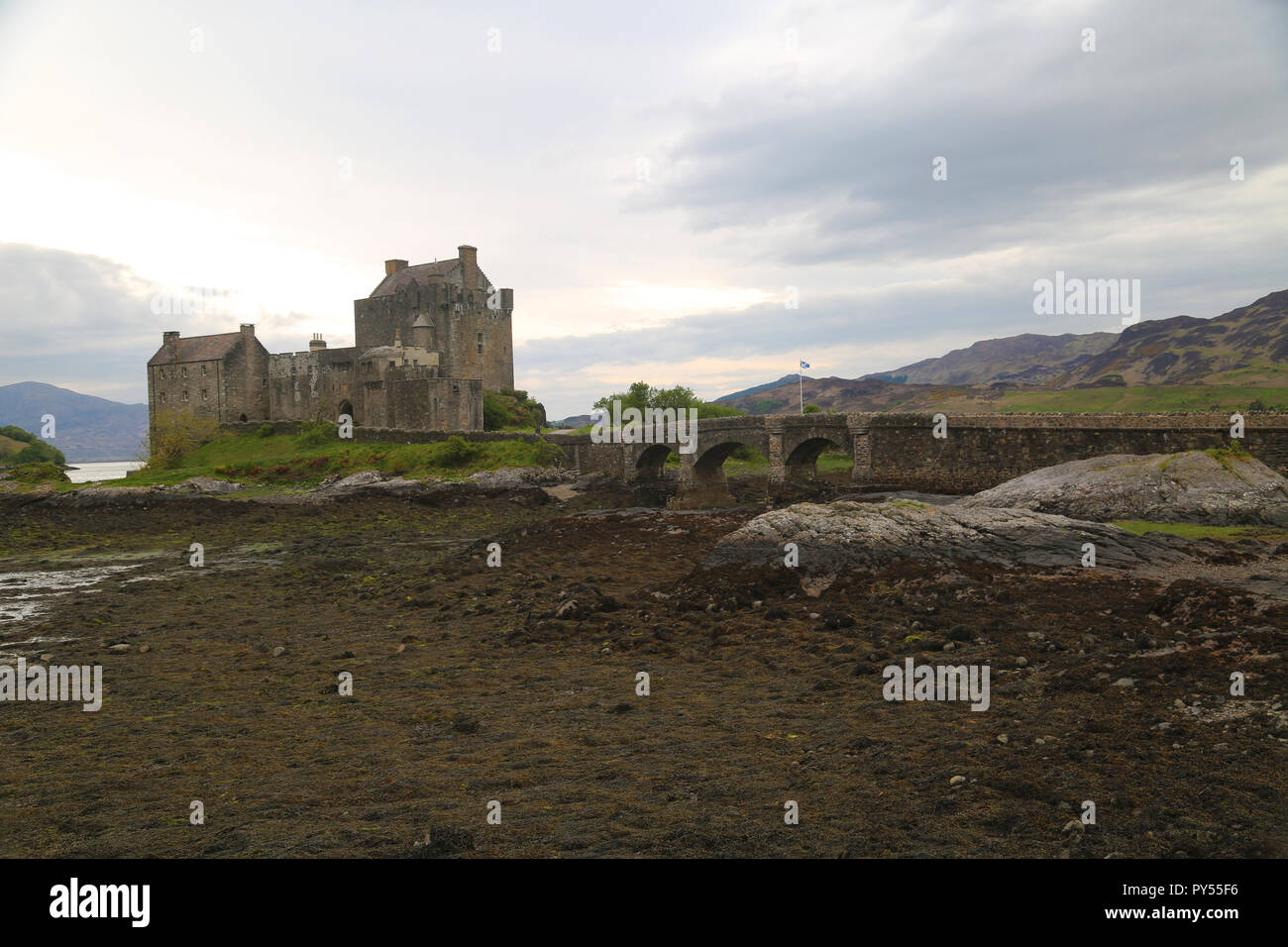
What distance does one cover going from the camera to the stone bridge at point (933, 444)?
32.5 metres

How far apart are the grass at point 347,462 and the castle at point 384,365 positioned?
4755 millimetres

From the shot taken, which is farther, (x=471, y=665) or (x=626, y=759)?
(x=471, y=665)

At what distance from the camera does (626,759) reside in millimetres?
11117

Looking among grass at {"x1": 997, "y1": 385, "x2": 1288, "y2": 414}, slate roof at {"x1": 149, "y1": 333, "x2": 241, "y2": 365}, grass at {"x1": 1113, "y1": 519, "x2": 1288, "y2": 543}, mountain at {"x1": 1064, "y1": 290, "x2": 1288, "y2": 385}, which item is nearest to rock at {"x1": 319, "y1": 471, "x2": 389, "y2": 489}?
slate roof at {"x1": 149, "y1": 333, "x2": 241, "y2": 365}

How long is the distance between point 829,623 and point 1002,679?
5.03 metres

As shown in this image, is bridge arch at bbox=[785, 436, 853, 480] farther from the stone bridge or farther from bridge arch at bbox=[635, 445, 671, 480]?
bridge arch at bbox=[635, 445, 671, 480]

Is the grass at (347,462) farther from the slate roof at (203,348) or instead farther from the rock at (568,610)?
the rock at (568,610)

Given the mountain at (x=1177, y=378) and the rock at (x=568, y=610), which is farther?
the mountain at (x=1177, y=378)

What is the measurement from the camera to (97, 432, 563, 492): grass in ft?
193

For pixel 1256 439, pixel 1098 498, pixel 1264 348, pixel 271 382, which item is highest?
pixel 1264 348

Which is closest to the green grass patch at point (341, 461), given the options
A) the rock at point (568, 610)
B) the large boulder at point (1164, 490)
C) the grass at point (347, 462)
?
the grass at point (347, 462)
